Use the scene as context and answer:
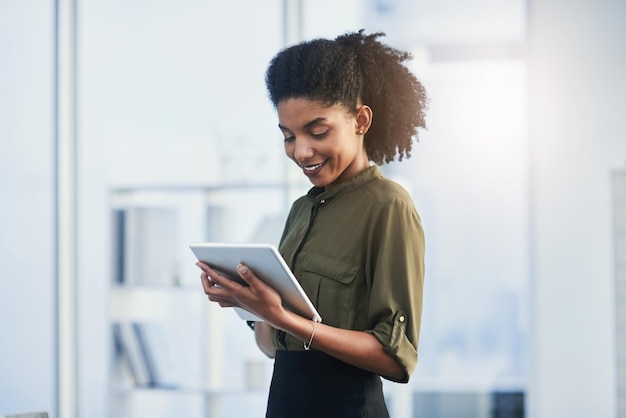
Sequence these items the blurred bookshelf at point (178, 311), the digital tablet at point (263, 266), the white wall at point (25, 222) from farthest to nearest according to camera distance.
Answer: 1. the white wall at point (25, 222)
2. the blurred bookshelf at point (178, 311)
3. the digital tablet at point (263, 266)

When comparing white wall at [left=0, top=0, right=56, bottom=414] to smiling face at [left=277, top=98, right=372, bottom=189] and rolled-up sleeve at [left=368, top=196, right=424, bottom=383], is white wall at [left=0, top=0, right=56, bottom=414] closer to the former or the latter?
smiling face at [left=277, top=98, right=372, bottom=189]

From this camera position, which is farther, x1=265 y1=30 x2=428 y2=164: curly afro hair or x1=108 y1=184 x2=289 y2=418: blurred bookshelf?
x1=108 y1=184 x2=289 y2=418: blurred bookshelf

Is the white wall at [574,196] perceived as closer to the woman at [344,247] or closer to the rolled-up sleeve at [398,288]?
the woman at [344,247]

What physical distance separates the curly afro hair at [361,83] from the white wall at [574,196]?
1.79 m

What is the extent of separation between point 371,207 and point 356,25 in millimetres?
1997

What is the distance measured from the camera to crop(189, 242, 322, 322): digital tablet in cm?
112

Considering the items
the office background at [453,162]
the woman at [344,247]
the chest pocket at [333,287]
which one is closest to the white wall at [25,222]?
the office background at [453,162]

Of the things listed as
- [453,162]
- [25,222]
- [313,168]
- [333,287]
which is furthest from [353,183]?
[25,222]

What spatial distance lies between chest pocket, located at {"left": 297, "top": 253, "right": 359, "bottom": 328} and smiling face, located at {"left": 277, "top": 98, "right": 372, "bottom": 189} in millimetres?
141

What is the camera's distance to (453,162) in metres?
3.13

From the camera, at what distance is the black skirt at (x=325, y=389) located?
1.28 metres

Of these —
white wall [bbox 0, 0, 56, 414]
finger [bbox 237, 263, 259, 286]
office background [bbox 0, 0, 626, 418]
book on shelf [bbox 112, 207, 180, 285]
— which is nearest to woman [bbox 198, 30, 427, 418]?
finger [bbox 237, 263, 259, 286]

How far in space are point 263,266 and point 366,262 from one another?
18 centimetres

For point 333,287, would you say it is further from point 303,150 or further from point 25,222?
point 25,222
